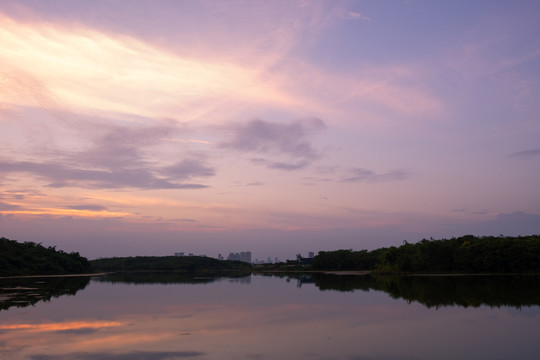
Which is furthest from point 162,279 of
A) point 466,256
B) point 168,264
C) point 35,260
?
point 168,264

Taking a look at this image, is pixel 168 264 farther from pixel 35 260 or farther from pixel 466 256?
pixel 466 256

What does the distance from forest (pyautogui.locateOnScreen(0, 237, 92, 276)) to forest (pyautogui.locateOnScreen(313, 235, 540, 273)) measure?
6510cm

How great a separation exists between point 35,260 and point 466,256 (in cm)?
8041

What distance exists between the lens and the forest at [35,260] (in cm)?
8131

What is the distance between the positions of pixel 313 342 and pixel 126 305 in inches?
646

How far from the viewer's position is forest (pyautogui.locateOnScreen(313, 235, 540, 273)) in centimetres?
6009

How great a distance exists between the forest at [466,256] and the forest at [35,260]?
65.1 meters

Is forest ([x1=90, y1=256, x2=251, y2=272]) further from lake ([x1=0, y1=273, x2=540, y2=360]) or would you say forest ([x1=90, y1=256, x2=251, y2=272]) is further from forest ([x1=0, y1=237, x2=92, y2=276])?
lake ([x1=0, y1=273, x2=540, y2=360])

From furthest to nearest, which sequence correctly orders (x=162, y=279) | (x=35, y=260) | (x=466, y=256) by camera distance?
(x=35, y=260) < (x=162, y=279) < (x=466, y=256)

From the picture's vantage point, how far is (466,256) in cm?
6462

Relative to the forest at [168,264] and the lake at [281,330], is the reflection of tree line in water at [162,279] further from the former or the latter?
the forest at [168,264]

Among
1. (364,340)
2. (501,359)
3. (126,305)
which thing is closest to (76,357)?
(364,340)

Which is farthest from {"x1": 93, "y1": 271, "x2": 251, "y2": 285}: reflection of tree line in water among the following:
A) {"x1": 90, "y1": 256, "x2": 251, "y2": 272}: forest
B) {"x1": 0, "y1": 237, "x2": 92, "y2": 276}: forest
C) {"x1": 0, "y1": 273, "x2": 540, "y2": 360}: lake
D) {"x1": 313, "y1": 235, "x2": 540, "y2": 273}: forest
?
{"x1": 90, "y1": 256, "x2": 251, "y2": 272}: forest

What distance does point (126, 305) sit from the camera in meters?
27.1
